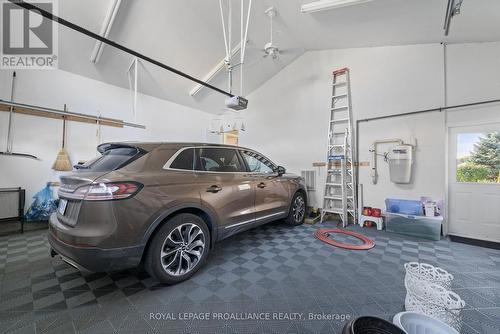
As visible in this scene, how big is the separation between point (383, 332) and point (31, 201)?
5.20m

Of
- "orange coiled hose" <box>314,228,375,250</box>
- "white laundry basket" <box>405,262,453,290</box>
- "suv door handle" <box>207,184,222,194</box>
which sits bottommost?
"orange coiled hose" <box>314,228,375,250</box>

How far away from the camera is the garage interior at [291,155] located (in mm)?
1788

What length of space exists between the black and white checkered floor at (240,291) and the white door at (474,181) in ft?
1.70

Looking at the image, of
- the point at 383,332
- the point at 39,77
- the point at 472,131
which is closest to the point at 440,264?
the point at 383,332

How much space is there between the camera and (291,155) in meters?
5.52

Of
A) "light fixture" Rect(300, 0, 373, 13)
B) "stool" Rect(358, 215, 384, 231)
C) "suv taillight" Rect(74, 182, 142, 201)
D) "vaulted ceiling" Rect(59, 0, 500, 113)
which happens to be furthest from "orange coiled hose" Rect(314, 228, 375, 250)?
"light fixture" Rect(300, 0, 373, 13)

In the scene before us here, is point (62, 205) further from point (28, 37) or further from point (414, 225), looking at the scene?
point (414, 225)

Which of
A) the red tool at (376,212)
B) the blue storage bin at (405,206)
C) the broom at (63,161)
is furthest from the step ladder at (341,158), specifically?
the broom at (63,161)

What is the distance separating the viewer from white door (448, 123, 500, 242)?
3.24m

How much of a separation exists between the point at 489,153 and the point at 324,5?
3406 millimetres

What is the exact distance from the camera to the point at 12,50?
341 centimetres

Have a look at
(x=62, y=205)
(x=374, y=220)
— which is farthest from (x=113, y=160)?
(x=374, y=220)

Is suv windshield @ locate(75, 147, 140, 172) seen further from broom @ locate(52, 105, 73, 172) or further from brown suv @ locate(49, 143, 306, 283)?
broom @ locate(52, 105, 73, 172)

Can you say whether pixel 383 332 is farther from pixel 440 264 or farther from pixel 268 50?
pixel 268 50
